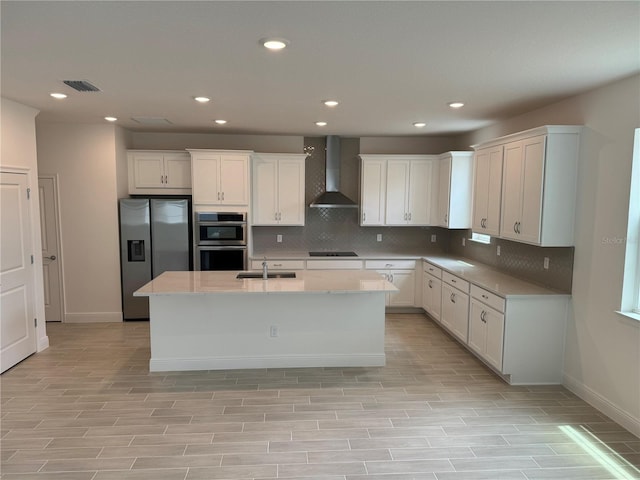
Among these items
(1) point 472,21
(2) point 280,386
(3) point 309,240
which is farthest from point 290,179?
(1) point 472,21

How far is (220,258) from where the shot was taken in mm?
5832

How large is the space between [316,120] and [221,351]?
292 centimetres

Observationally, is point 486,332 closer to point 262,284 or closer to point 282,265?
point 262,284

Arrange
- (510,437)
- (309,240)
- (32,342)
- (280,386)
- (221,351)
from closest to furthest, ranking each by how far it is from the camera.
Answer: (510,437) → (280,386) → (221,351) → (32,342) → (309,240)

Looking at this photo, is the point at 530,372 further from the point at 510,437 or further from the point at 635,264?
the point at 635,264

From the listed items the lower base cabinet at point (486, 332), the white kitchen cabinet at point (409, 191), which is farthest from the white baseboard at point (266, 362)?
the white kitchen cabinet at point (409, 191)

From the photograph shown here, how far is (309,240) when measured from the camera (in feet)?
21.7

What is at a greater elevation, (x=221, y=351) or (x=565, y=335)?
(x=565, y=335)

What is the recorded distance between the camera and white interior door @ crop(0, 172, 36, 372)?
4.05 meters

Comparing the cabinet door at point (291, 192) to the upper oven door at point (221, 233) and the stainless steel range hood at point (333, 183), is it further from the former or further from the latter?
the upper oven door at point (221, 233)

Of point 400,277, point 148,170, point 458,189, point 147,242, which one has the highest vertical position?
point 148,170

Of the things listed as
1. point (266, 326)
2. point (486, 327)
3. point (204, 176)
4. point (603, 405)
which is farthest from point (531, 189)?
point (204, 176)

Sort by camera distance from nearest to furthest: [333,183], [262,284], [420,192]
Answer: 1. [262,284]
2. [420,192]
3. [333,183]

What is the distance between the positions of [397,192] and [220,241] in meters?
2.76
